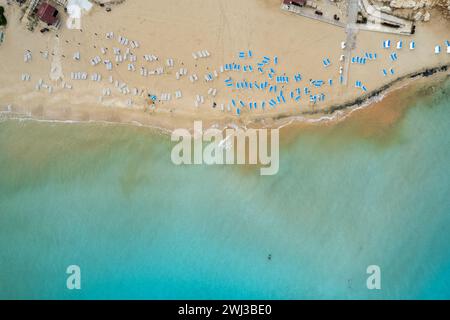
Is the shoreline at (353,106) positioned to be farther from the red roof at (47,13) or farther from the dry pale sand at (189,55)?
the red roof at (47,13)

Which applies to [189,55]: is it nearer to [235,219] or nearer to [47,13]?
[47,13]

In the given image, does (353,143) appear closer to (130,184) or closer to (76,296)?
(130,184)

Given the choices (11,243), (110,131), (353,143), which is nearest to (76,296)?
(11,243)

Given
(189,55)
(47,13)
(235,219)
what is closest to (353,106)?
(235,219)

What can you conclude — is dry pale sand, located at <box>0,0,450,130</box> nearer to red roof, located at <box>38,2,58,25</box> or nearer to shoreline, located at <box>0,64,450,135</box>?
shoreline, located at <box>0,64,450,135</box>

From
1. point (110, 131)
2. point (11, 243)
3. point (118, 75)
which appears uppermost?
point (118, 75)

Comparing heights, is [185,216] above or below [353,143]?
below
